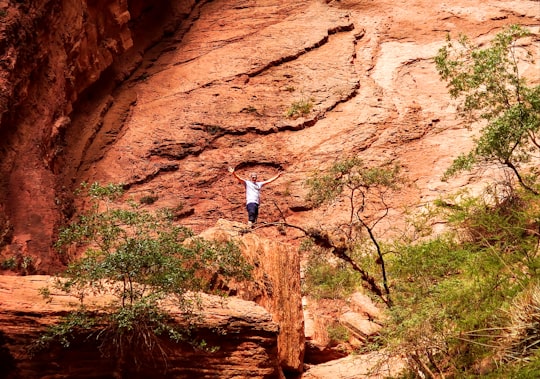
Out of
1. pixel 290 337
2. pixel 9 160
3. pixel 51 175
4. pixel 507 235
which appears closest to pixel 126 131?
pixel 51 175

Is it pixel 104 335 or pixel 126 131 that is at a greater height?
pixel 104 335

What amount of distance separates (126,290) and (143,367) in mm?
920

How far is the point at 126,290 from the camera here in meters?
7.10

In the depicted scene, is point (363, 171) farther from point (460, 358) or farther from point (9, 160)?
point (9, 160)

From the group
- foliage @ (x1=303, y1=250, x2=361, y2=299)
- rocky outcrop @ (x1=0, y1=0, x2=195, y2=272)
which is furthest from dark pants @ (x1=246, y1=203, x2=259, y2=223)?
rocky outcrop @ (x1=0, y1=0, x2=195, y2=272)

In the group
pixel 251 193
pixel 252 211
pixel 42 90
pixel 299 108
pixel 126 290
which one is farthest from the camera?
pixel 299 108

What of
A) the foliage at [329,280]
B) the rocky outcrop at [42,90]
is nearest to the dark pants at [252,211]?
the foliage at [329,280]

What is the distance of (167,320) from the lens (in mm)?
7211

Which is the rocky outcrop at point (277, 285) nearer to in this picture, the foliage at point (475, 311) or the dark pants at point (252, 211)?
the foliage at point (475, 311)

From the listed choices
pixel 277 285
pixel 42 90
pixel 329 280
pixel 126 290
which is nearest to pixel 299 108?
pixel 42 90

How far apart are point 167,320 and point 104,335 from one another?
0.70 m

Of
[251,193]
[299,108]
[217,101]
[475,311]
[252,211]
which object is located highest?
[475,311]

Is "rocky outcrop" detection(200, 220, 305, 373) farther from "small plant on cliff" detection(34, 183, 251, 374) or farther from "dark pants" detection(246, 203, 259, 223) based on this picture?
"dark pants" detection(246, 203, 259, 223)

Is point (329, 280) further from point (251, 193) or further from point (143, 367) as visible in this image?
point (143, 367)
